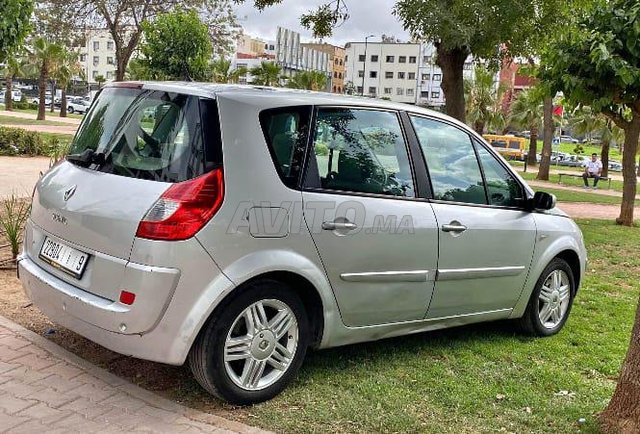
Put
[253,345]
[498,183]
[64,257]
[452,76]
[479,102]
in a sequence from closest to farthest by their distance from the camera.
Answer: [253,345] → [64,257] → [498,183] → [452,76] → [479,102]

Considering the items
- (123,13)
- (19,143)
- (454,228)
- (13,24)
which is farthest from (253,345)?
(123,13)

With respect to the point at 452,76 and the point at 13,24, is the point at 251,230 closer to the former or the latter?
the point at 13,24

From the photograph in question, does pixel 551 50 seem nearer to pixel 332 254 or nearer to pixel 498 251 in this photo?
pixel 498 251

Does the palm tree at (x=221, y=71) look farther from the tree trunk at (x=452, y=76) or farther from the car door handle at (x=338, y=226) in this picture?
the car door handle at (x=338, y=226)

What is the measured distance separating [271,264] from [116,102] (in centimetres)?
143

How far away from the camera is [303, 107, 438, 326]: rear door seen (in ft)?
12.9

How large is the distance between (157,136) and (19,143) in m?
17.0

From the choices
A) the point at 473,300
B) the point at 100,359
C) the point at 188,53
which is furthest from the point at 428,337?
the point at 188,53

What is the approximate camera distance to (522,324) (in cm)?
534

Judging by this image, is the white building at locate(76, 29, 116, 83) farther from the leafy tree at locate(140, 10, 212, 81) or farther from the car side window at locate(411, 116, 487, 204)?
the car side window at locate(411, 116, 487, 204)

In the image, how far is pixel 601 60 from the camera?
397 inches

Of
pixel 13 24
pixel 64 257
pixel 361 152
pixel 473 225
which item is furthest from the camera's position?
pixel 13 24

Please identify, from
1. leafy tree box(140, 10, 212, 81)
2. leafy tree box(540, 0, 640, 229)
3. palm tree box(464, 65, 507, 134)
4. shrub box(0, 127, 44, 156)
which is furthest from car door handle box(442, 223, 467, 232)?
palm tree box(464, 65, 507, 134)

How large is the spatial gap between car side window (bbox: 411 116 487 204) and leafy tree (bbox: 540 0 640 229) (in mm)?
6025
